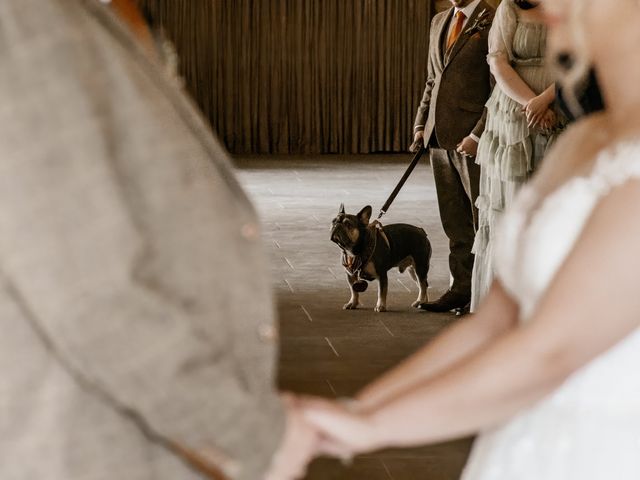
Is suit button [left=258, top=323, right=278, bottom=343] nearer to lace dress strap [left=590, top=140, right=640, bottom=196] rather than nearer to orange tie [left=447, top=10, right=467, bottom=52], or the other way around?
lace dress strap [left=590, top=140, right=640, bottom=196]

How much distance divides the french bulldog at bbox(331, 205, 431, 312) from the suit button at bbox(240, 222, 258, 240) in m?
4.92

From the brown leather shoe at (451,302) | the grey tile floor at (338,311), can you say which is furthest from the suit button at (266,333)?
the brown leather shoe at (451,302)

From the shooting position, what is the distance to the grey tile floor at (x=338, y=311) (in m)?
4.26

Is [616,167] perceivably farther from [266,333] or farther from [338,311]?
[338,311]

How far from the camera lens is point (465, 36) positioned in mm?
6094

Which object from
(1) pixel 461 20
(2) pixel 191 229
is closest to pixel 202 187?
(2) pixel 191 229

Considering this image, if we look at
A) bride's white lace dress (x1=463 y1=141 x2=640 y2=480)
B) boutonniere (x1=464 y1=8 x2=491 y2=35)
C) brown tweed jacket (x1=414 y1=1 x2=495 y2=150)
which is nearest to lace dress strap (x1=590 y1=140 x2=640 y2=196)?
bride's white lace dress (x1=463 y1=141 x2=640 y2=480)

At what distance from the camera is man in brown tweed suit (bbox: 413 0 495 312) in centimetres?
610

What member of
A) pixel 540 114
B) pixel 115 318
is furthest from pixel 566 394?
pixel 540 114

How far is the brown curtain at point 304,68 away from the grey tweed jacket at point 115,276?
15.4m

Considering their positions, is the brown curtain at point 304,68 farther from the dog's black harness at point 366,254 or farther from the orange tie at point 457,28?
the orange tie at point 457,28

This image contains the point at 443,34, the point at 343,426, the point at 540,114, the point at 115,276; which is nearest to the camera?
the point at 115,276

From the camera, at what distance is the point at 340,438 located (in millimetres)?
1704

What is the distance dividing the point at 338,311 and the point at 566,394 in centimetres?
478
